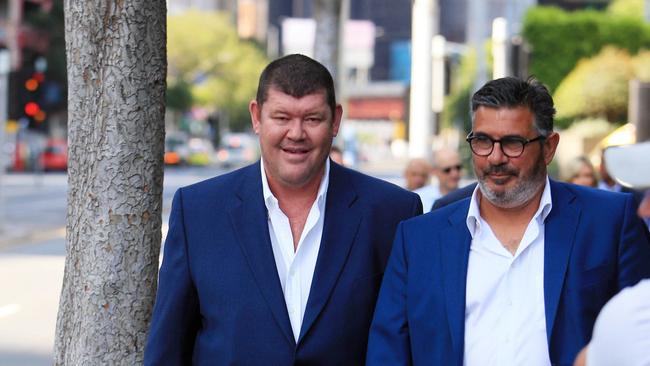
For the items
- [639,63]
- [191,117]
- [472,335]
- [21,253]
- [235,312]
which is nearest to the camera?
[472,335]

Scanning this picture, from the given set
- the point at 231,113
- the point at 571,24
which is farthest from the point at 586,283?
the point at 231,113

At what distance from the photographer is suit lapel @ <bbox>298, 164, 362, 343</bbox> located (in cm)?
420

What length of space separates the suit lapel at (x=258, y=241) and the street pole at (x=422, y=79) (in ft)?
65.9

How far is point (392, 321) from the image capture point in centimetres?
404

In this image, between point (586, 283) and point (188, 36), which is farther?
point (188, 36)

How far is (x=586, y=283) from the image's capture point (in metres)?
3.96

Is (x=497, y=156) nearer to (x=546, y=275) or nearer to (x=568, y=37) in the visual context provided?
(x=546, y=275)

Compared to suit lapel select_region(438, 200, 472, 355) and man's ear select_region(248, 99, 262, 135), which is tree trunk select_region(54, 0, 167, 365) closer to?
man's ear select_region(248, 99, 262, 135)

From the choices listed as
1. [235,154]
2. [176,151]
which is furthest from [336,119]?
[176,151]

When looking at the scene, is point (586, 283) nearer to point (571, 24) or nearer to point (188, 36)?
point (571, 24)

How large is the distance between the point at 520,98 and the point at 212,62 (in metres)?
84.8

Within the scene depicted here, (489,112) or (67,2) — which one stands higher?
(67,2)

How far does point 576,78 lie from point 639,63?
1968 mm

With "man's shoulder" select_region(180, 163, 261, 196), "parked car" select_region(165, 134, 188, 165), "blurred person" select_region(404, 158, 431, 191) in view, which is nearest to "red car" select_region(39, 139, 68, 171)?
"parked car" select_region(165, 134, 188, 165)
